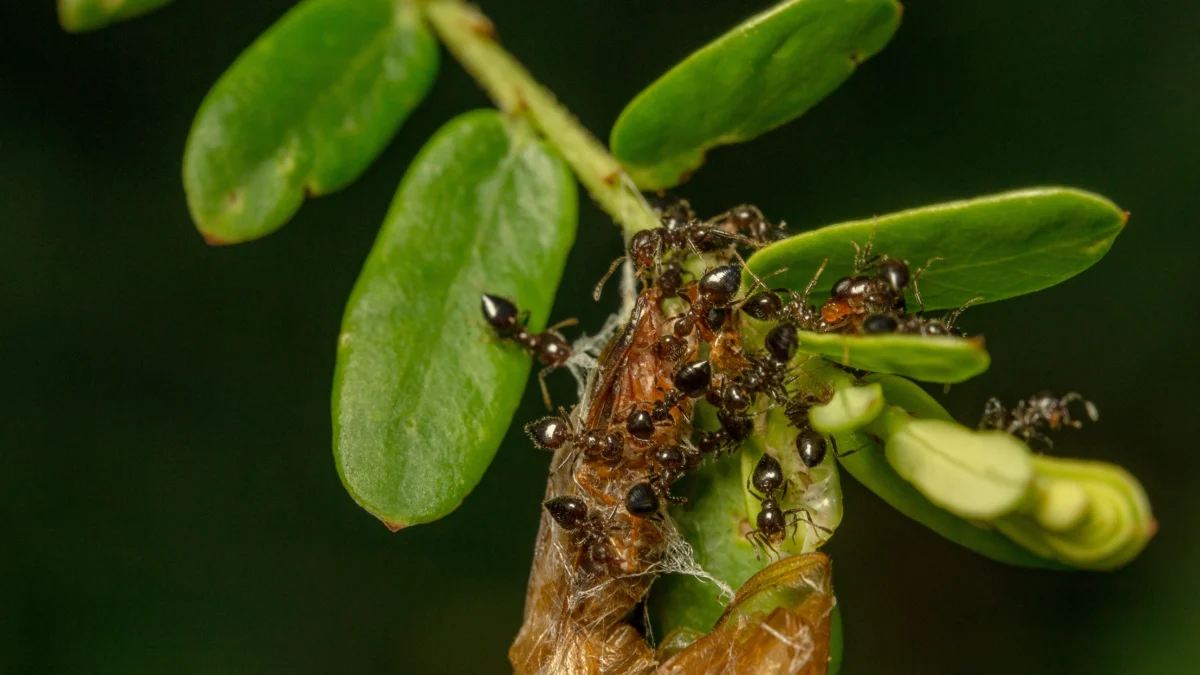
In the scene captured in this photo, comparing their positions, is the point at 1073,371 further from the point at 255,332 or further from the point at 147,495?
the point at 147,495

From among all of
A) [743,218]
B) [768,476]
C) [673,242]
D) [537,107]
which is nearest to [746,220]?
[743,218]

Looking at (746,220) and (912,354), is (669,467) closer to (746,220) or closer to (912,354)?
(912,354)

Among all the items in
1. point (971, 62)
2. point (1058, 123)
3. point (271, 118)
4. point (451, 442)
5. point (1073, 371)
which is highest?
point (271, 118)

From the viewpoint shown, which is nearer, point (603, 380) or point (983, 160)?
point (603, 380)

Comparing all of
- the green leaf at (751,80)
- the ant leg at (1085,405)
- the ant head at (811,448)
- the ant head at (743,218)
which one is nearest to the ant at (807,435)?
the ant head at (811,448)

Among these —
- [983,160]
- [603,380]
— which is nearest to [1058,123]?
[983,160]

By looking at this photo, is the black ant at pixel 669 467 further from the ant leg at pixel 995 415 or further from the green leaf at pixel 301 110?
the green leaf at pixel 301 110
